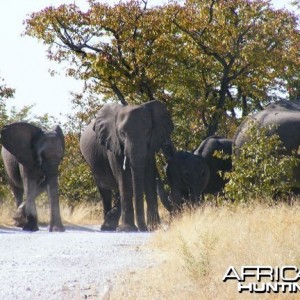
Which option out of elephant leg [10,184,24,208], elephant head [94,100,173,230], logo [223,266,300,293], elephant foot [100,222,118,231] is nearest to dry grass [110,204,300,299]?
logo [223,266,300,293]

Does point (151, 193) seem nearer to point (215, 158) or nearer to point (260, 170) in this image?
point (260, 170)

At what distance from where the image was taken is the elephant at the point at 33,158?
78.4 feet

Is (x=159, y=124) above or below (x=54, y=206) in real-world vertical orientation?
above

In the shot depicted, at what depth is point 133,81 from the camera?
2862 centimetres

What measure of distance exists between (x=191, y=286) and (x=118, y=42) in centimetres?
1911

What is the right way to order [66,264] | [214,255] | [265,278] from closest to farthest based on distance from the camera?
[265,278] → [214,255] → [66,264]

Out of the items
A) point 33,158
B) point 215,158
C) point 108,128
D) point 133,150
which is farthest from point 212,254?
point 215,158

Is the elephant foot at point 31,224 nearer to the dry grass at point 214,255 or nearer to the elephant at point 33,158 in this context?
the elephant at point 33,158

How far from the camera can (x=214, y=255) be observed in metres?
12.2

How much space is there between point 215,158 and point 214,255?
14.6 metres

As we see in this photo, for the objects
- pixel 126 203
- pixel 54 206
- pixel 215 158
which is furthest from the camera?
pixel 215 158

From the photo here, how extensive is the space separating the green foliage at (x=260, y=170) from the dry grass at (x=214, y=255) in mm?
4123

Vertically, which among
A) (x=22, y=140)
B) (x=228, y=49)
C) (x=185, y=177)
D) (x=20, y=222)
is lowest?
(x=20, y=222)

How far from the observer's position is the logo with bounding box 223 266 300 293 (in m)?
10.0
